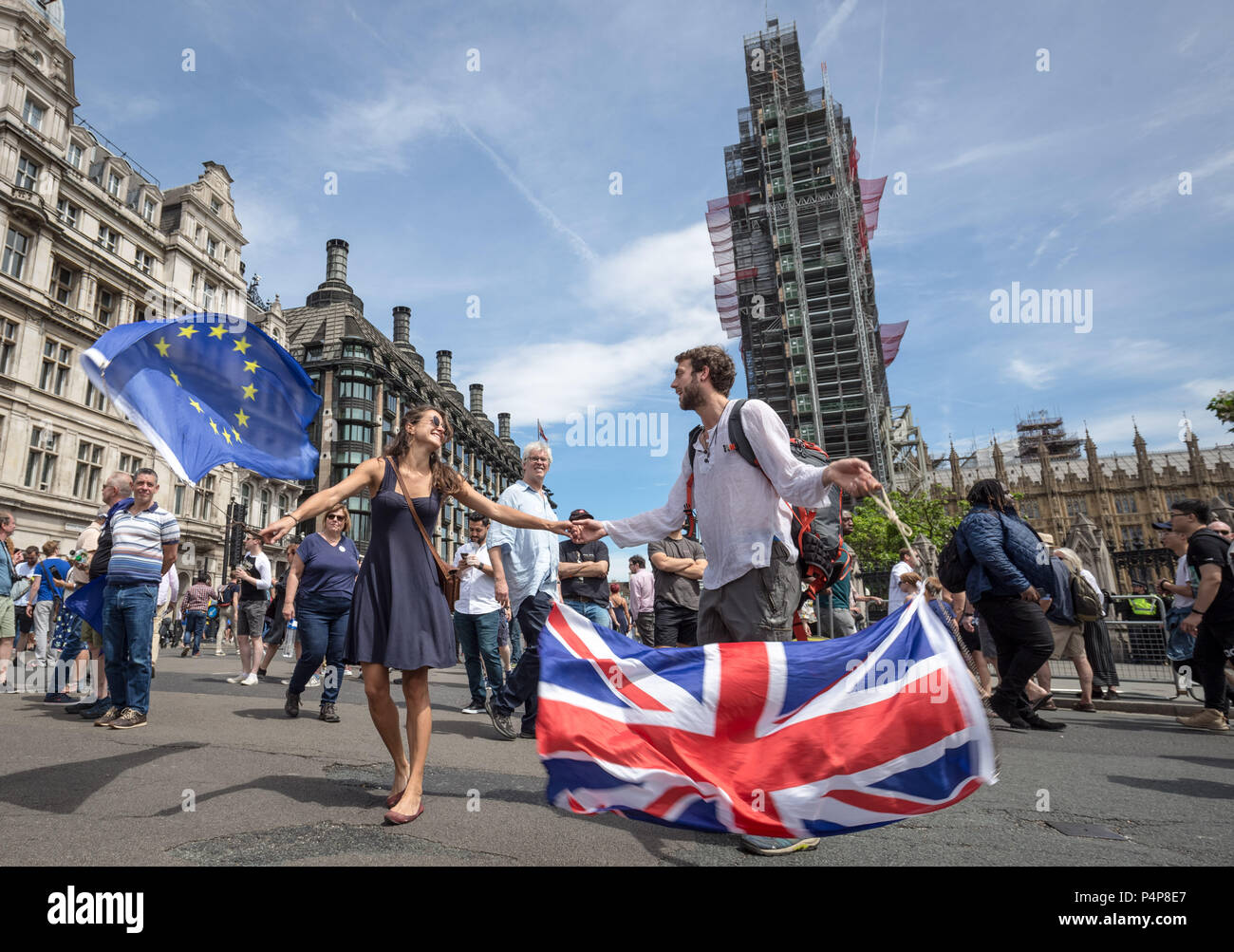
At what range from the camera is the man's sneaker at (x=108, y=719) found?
523cm

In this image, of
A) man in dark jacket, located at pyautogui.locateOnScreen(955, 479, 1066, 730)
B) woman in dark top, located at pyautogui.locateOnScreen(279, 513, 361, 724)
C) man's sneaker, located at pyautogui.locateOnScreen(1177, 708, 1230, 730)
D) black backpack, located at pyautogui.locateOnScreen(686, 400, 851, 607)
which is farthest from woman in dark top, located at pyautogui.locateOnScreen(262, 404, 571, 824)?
man's sneaker, located at pyautogui.locateOnScreen(1177, 708, 1230, 730)

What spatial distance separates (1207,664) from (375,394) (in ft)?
188

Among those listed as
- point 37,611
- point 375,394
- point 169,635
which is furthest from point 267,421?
point 375,394

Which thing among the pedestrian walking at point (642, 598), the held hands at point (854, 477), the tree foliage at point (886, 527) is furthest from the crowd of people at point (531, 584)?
the tree foliage at point (886, 527)

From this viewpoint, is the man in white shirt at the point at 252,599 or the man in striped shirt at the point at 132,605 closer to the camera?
the man in striped shirt at the point at 132,605

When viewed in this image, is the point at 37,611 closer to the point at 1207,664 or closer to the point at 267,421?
→ the point at 267,421

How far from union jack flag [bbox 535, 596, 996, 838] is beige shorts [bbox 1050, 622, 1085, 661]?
6514 mm

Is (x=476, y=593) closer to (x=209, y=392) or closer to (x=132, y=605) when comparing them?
(x=132, y=605)

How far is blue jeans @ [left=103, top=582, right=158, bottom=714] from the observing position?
17.0 feet

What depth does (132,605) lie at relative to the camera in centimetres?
517

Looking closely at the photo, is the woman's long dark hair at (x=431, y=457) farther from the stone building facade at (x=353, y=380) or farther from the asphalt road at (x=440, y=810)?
the stone building facade at (x=353, y=380)

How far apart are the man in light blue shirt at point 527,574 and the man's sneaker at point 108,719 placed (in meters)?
2.77
